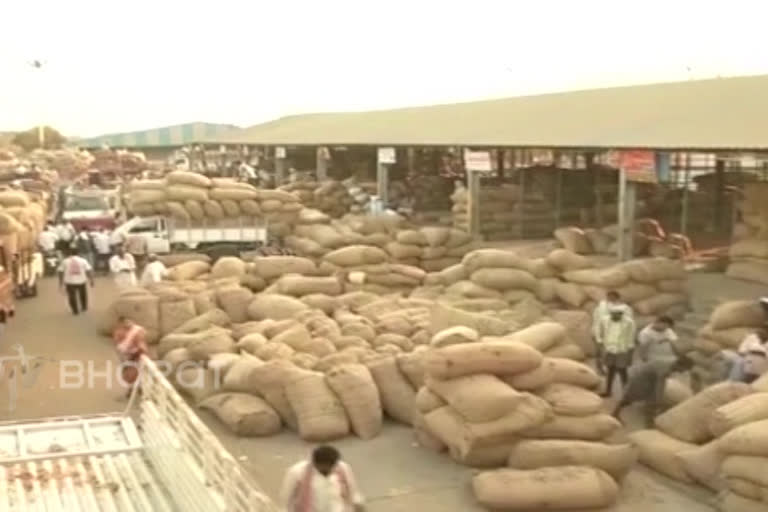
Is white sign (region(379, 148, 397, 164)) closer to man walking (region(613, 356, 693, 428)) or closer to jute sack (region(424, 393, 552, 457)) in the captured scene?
man walking (region(613, 356, 693, 428))

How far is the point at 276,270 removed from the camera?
15.5m

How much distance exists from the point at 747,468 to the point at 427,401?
2.83m

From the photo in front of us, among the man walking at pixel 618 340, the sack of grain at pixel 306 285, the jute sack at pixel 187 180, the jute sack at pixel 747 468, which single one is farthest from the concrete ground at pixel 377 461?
the jute sack at pixel 187 180

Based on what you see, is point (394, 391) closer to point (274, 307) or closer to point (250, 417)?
point (250, 417)

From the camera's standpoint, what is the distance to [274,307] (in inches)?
525

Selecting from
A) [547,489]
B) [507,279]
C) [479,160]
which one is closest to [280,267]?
[507,279]

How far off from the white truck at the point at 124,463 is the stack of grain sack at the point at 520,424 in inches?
99.8

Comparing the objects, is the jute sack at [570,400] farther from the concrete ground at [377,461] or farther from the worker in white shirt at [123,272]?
the worker in white shirt at [123,272]

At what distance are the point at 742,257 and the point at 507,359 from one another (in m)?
6.31

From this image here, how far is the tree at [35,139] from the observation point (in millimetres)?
Answer: 80562

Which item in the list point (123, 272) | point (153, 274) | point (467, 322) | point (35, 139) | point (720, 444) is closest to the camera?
point (720, 444)

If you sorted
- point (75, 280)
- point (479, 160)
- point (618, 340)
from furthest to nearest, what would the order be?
point (479, 160)
point (75, 280)
point (618, 340)

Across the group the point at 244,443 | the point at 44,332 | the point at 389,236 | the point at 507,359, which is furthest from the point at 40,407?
the point at 389,236

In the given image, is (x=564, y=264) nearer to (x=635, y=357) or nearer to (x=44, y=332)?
(x=635, y=357)
